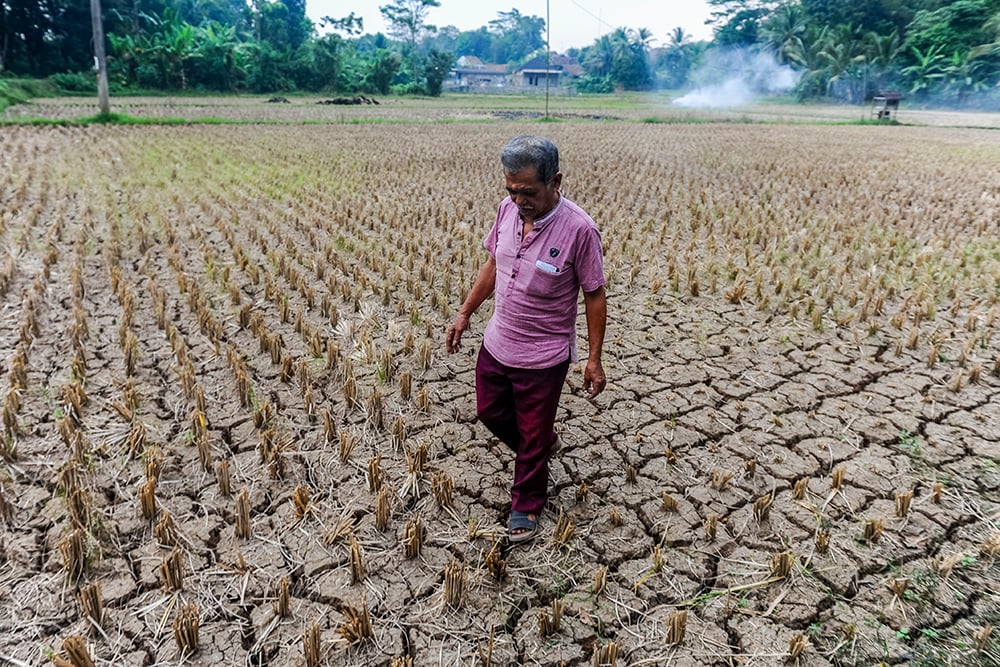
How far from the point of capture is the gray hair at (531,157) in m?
2.08

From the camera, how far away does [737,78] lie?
52125 mm

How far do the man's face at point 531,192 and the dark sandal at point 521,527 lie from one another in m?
1.16

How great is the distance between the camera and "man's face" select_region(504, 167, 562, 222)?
211 cm

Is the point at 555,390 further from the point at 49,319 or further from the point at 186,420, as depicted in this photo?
the point at 49,319

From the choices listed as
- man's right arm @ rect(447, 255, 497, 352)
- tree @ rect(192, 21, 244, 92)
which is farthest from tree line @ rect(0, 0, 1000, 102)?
man's right arm @ rect(447, 255, 497, 352)

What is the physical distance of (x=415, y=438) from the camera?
3.21 metres

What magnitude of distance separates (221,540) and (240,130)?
1569cm

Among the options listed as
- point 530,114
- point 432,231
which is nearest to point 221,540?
point 432,231

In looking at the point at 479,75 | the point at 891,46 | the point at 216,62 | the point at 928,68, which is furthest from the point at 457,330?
the point at 479,75

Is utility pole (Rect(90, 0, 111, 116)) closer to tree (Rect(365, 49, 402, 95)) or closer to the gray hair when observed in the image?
the gray hair

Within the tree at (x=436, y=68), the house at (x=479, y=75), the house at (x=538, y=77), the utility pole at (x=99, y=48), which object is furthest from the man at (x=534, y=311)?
the house at (x=479, y=75)

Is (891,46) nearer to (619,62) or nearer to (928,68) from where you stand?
(928,68)

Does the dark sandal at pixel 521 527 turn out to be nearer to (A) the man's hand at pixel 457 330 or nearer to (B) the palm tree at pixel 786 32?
(A) the man's hand at pixel 457 330

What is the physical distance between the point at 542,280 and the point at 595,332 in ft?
0.95
